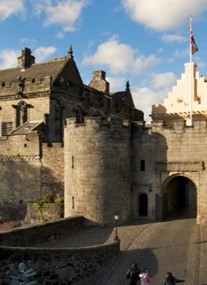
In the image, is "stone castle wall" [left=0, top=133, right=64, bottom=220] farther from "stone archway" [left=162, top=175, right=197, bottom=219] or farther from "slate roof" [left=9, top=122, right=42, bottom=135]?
"stone archway" [left=162, top=175, right=197, bottom=219]

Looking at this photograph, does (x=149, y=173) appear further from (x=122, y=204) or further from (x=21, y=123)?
(x=21, y=123)

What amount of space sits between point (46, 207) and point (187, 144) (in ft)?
31.5

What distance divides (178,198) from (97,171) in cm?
875

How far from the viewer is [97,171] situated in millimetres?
24797

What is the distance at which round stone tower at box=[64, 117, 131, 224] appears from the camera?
24.7m

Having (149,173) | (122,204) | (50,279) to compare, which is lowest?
(50,279)

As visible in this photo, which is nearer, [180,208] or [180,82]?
[180,208]

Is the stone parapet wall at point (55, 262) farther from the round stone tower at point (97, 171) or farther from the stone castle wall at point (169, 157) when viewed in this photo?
the stone castle wall at point (169, 157)

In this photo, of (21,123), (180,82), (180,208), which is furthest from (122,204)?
(180,82)

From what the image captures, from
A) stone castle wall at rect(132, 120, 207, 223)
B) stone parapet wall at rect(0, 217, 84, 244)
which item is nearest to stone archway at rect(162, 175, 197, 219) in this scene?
stone castle wall at rect(132, 120, 207, 223)

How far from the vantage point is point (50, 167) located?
30.8 m

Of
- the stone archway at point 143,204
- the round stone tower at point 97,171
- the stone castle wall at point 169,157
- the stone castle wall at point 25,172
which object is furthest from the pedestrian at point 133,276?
the stone castle wall at point 25,172

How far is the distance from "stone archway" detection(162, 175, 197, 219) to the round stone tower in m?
2.69

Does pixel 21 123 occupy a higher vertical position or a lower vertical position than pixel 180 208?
higher
